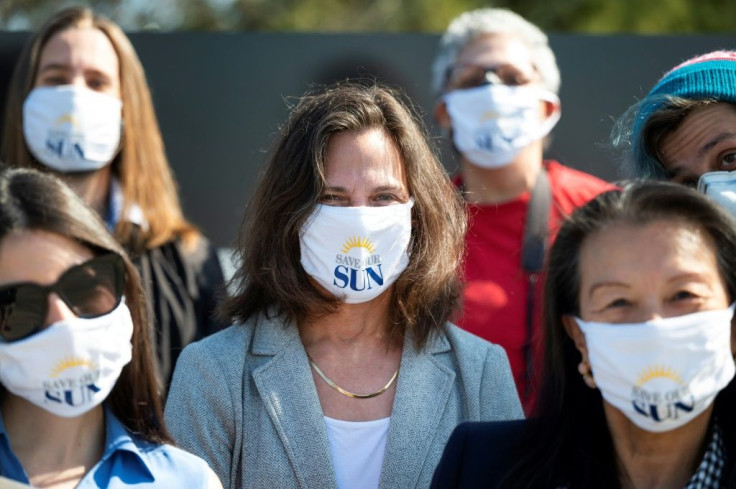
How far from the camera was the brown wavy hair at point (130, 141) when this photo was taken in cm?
471

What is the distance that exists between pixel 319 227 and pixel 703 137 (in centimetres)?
120

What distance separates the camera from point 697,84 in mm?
3512

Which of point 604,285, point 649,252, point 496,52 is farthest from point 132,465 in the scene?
point 496,52

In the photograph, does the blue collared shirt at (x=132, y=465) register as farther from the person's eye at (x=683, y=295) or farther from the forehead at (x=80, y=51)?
the forehead at (x=80, y=51)

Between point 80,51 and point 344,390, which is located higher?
point 80,51

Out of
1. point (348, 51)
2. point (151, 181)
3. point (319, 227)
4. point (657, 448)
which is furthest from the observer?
point (348, 51)

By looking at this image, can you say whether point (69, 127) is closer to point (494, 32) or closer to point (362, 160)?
point (362, 160)

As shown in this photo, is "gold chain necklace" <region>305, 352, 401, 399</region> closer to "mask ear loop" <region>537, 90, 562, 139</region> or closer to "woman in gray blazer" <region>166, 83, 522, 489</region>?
"woman in gray blazer" <region>166, 83, 522, 489</region>

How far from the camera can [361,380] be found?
3.51m

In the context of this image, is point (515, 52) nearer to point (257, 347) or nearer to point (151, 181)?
point (151, 181)

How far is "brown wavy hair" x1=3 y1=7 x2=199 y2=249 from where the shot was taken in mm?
4711

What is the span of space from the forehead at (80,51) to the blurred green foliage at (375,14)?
5567 millimetres

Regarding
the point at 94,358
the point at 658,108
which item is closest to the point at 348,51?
the point at 658,108

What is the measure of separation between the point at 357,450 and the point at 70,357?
97cm
